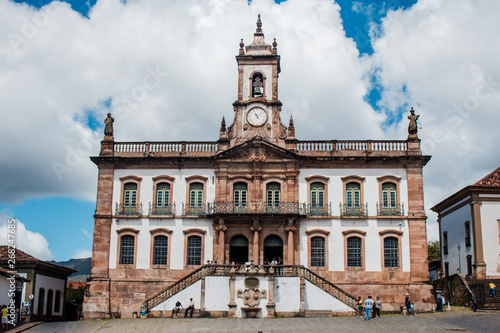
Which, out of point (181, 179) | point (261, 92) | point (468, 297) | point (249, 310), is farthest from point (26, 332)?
point (468, 297)

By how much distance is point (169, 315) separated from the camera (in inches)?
1213

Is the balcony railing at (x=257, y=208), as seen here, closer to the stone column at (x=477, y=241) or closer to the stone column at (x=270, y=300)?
the stone column at (x=270, y=300)

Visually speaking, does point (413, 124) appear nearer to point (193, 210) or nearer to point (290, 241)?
point (290, 241)

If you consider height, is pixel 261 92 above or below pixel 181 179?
above

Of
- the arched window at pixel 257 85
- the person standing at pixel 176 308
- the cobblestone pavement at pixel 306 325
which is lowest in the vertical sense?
the cobblestone pavement at pixel 306 325

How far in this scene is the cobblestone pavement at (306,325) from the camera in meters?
25.7

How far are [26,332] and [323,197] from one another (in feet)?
57.8

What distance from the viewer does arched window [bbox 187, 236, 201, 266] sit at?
115 feet

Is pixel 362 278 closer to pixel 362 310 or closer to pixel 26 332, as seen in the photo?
pixel 362 310

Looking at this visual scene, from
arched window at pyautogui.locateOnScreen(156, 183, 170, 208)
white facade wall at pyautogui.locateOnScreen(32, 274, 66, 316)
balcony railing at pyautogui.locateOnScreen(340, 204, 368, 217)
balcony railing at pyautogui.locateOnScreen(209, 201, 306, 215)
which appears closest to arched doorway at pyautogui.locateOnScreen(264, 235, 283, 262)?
balcony railing at pyautogui.locateOnScreen(209, 201, 306, 215)

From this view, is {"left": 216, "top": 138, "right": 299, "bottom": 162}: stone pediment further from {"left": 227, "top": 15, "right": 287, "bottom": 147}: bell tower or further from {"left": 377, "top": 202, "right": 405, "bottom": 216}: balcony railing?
{"left": 377, "top": 202, "right": 405, "bottom": 216}: balcony railing

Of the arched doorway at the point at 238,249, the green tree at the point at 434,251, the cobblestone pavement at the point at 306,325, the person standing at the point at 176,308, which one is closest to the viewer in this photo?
the cobblestone pavement at the point at 306,325

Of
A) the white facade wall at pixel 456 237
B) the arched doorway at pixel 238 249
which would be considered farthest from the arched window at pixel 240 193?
the white facade wall at pixel 456 237

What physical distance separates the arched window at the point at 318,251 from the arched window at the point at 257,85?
960 cm
